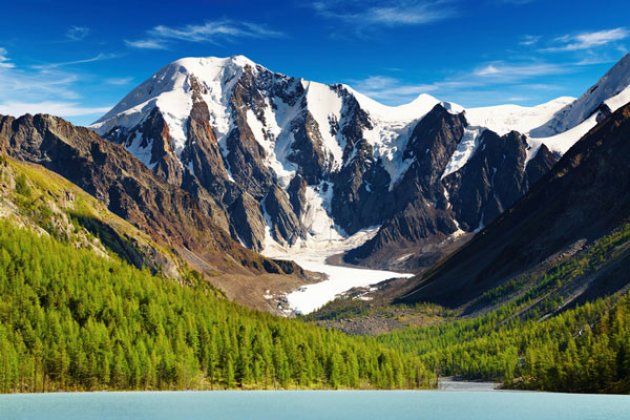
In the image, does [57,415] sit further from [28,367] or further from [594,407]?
[594,407]

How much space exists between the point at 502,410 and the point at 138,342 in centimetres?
8114

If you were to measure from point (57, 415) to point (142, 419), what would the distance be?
1174cm

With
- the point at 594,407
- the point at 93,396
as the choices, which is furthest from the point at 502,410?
the point at 93,396

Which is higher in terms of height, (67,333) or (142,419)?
(67,333)

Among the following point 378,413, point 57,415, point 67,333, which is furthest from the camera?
A: point 67,333

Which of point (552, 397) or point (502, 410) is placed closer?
point (502, 410)

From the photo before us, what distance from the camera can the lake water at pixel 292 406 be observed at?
133875 millimetres

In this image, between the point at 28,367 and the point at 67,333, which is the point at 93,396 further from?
the point at 67,333

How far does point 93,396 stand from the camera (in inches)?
6447

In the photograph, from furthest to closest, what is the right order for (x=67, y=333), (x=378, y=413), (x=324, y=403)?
1. (x=67, y=333)
2. (x=324, y=403)
3. (x=378, y=413)

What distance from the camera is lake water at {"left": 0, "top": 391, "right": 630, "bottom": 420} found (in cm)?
13388

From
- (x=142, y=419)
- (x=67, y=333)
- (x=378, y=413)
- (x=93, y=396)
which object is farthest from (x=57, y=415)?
(x=67, y=333)

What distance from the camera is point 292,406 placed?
154m

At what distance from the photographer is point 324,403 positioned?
163 meters
